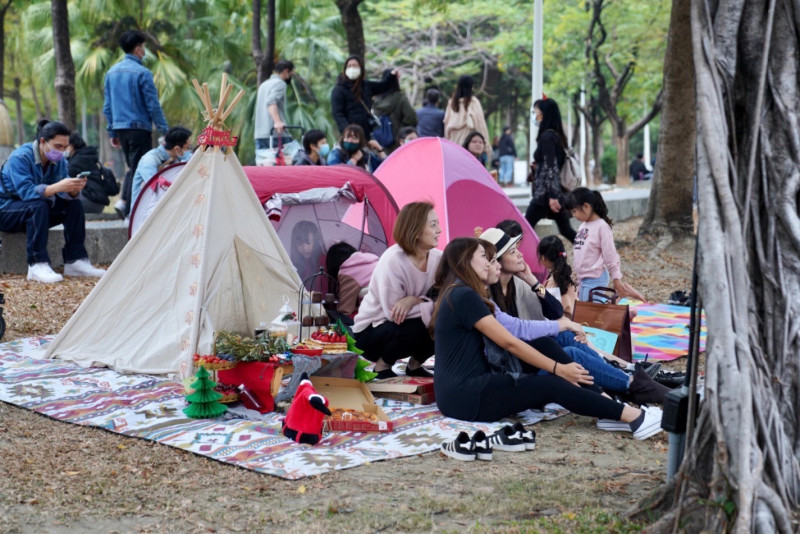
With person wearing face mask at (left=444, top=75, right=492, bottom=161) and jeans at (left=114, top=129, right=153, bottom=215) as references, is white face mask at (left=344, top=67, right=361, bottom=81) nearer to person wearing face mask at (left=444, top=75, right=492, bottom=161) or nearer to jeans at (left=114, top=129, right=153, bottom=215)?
person wearing face mask at (left=444, top=75, right=492, bottom=161)

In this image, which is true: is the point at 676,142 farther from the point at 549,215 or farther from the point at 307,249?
the point at 307,249

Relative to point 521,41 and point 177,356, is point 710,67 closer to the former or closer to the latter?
point 177,356

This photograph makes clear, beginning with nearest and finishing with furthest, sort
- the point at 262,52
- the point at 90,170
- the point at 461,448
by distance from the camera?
the point at 461,448
the point at 90,170
the point at 262,52

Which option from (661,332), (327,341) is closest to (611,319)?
(661,332)

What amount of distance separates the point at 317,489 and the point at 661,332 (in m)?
4.71

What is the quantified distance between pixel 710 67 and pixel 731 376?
3.58ft

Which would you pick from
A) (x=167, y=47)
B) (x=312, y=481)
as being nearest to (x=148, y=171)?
Answer: (x=312, y=481)

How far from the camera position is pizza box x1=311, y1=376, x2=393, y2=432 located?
5082 millimetres

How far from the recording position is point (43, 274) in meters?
8.95

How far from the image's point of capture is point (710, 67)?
3479mm

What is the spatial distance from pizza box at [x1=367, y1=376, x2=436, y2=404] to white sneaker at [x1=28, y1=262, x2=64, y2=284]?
4.30 meters

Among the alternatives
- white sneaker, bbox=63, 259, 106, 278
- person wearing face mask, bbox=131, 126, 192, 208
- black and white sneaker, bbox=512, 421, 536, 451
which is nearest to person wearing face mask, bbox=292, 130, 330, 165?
person wearing face mask, bbox=131, 126, 192, 208

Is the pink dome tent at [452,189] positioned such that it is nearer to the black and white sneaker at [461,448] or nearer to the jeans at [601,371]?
the jeans at [601,371]

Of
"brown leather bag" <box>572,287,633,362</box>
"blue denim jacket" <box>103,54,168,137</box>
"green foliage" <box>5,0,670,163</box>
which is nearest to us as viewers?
"brown leather bag" <box>572,287,633,362</box>
